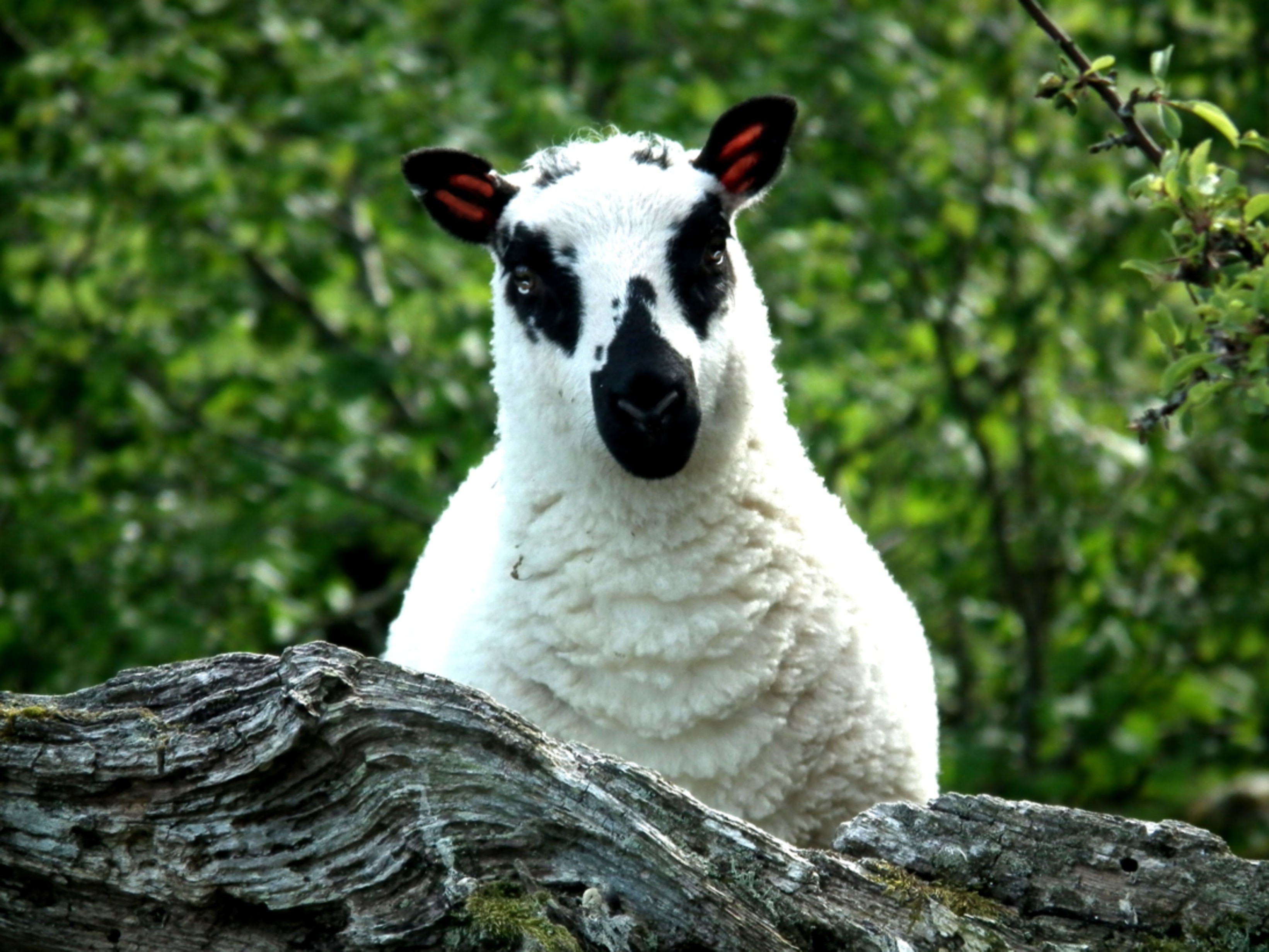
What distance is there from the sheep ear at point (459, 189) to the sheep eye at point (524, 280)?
364 mm

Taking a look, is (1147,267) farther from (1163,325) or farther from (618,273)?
(618,273)

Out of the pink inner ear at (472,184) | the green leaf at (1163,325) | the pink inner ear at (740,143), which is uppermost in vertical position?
the pink inner ear at (740,143)

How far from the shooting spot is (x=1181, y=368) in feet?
10.3

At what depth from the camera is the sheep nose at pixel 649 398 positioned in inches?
163

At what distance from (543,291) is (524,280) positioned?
11 centimetres

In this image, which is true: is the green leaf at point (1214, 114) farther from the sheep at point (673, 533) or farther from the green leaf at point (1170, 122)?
the sheep at point (673, 533)

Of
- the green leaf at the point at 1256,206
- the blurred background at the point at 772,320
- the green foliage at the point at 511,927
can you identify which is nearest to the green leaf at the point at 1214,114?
the green leaf at the point at 1256,206

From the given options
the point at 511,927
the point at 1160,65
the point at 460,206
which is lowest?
the point at 511,927

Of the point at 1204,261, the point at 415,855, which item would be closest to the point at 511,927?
the point at 415,855

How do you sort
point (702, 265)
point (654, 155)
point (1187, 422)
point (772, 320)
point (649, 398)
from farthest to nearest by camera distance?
point (772, 320)
point (654, 155)
point (702, 265)
point (649, 398)
point (1187, 422)

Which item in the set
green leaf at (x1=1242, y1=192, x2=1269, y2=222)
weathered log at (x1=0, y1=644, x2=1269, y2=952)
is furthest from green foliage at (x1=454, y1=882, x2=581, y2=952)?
green leaf at (x1=1242, y1=192, x2=1269, y2=222)

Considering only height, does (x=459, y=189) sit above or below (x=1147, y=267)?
above

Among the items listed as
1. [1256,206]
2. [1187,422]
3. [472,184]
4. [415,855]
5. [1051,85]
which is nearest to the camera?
[415,855]

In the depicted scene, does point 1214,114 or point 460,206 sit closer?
point 1214,114
